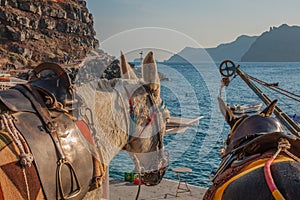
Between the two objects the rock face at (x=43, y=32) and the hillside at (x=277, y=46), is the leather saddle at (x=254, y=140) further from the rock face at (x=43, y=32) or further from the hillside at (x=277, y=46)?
the hillside at (x=277, y=46)

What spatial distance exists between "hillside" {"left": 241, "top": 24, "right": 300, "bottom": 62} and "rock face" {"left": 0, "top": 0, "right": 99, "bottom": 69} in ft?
381

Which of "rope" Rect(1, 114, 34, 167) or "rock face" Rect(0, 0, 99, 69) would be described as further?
"rock face" Rect(0, 0, 99, 69)

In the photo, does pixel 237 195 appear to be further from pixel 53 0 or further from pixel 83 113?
pixel 53 0

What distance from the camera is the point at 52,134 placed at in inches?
86.1

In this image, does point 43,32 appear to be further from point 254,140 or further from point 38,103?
point 254,140

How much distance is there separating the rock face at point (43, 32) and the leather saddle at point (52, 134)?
40453 mm

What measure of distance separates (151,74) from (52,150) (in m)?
1.45

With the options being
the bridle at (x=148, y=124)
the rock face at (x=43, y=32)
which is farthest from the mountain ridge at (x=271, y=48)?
the bridle at (x=148, y=124)

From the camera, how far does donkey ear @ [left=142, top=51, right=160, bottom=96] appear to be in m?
3.29

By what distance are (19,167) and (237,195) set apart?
117 cm

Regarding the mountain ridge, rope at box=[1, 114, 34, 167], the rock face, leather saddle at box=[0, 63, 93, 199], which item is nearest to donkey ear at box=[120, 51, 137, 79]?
leather saddle at box=[0, 63, 93, 199]

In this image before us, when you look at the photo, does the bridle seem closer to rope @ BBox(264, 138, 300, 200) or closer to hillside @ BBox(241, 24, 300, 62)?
rope @ BBox(264, 138, 300, 200)

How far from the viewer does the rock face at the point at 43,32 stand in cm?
4712

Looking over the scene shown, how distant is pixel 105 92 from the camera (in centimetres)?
313
